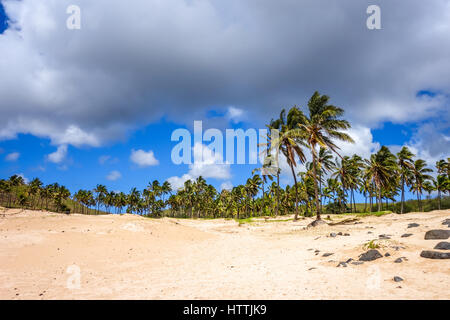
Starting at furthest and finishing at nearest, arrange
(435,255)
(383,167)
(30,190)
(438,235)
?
1. (30,190)
2. (383,167)
3. (438,235)
4. (435,255)

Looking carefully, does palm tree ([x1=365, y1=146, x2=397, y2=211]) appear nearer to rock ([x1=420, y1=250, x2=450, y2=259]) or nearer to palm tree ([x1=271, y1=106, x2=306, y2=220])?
palm tree ([x1=271, y1=106, x2=306, y2=220])

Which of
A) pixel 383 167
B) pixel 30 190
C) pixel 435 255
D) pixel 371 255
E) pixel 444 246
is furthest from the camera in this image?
pixel 30 190

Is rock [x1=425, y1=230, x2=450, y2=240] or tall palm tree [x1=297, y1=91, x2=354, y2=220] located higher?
tall palm tree [x1=297, y1=91, x2=354, y2=220]

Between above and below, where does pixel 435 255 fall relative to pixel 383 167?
below

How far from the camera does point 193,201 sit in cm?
10400

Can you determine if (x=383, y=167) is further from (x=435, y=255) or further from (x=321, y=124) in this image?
(x=435, y=255)

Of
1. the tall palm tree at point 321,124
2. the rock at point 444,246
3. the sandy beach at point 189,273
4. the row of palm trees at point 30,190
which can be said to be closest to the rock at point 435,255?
the sandy beach at point 189,273

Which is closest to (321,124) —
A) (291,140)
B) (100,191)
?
(291,140)

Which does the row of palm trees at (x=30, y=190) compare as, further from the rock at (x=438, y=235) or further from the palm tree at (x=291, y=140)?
the rock at (x=438, y=235)

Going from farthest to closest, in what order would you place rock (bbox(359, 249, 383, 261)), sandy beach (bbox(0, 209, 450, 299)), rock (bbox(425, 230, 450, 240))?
rock (bbox(425, 230, 450, 240)), rock (bbox(359, 249, 383, 261)), sandy beach (bbox(0, 209, 450, 299))

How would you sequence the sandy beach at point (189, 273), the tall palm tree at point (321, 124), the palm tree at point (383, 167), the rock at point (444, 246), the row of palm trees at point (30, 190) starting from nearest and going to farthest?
the sandy beach at point (189, 273) → the rock at point (444, 246) → the tall palm tree at point (321, 124) → the palm tree at point (383, 167) → the row of palm trees at point (30, 190)

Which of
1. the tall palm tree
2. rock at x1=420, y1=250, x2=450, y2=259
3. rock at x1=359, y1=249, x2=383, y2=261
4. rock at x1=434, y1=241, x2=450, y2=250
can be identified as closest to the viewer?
rock at x1=420, y1=250, x2=450, y2=259

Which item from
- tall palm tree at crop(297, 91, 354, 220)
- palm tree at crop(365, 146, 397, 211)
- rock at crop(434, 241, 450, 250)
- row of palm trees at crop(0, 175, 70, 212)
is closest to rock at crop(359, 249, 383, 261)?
rock at crop(434, 241, 450, 250)
